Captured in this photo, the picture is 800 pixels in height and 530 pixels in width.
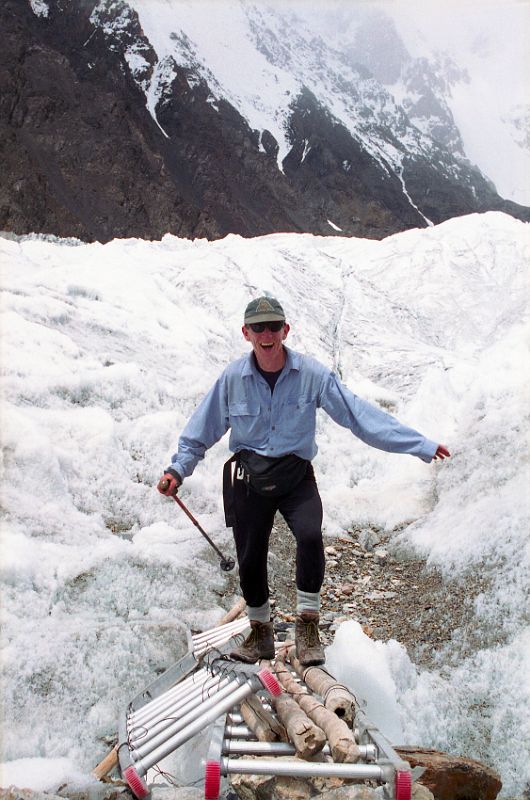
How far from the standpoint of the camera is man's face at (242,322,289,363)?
3038 millimetres

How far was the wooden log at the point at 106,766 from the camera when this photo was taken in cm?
270

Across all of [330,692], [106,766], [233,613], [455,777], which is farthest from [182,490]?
[455,777]

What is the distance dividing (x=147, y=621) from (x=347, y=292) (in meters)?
8.56

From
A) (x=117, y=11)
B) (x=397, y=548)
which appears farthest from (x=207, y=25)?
(x=397, y=548)

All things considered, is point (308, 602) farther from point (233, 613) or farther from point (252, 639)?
point (233, 613)

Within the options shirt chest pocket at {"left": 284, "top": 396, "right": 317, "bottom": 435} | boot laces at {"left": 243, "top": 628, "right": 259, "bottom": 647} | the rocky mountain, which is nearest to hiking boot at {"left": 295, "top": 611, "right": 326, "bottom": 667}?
boot laces at {"left": 243, "top": 628, "right": 259, "bottom": 647}

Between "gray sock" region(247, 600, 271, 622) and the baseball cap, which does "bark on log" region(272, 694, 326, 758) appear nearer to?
"gray sock" region(247, 600, 271, 622)

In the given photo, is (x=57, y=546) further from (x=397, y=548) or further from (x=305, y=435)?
(x=397, y=548)

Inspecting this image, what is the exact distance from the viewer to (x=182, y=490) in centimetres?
564

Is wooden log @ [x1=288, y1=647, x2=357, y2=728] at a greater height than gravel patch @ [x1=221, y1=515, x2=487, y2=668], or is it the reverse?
wooden log @ [x1=288, y1=647, x2=357, y2=728]

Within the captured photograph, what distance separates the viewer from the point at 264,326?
303 cm

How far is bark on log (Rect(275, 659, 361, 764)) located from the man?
330mm

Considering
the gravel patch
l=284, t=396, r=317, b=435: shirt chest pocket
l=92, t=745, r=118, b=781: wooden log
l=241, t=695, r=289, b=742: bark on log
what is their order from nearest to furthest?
1. l=241, t=695, r=289, b=742: bark on log
2. l=92, t=745, r=118, b=781: wooden log
3. l=284, t=396, r=317, b=435: shirt chest pocket
4. the gravel patch

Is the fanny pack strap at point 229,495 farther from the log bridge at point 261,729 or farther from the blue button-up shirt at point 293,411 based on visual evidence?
the log bridge at point 261,729
